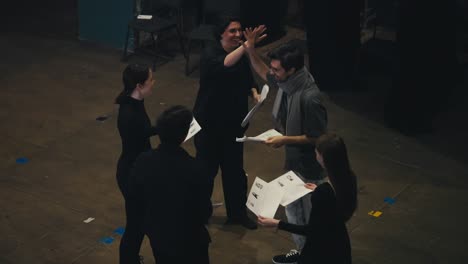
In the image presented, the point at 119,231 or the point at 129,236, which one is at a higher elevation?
the point at 129,236

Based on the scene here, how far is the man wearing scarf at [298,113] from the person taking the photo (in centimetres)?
518

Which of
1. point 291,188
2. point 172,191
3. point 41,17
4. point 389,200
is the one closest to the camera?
point 172,191

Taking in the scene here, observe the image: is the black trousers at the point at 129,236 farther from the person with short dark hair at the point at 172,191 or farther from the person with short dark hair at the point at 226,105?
the person with short dark hair at the point at 226,105

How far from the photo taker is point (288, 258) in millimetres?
5930

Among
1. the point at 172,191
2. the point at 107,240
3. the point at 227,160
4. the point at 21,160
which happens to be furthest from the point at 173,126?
the point at 21,160

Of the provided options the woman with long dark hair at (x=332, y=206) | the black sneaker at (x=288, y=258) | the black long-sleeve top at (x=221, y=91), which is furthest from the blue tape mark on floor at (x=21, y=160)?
the woman with long dark hair at (x=332, y=206)

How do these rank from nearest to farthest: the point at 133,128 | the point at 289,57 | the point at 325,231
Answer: the point at 325,231 < the point at 289,57 < the point at 133,128

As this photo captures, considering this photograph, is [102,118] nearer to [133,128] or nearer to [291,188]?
[133,128]

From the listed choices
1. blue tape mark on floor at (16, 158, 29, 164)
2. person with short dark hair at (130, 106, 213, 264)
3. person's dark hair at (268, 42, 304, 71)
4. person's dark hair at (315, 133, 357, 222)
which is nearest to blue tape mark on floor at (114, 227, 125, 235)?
blue tape mark on floor at (16, 158, 29, 164)

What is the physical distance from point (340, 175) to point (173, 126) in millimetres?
951

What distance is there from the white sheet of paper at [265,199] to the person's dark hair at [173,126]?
0.84m

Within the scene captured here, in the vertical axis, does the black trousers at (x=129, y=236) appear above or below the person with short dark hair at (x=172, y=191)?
below

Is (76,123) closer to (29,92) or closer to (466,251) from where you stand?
(29,92)

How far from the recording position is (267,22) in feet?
33.4
